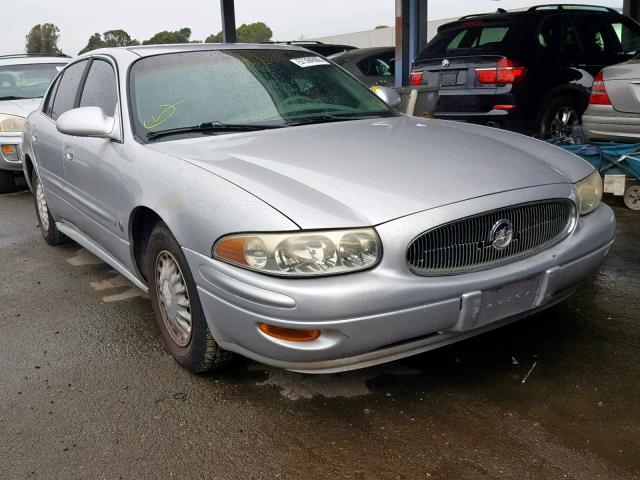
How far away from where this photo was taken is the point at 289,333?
97.4 inches

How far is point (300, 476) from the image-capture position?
236cm

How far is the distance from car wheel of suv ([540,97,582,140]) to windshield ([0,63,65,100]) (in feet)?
20.6

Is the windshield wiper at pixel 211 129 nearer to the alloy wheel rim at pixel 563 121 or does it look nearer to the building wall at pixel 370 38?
the alloy wheel rim at pixel 563 121

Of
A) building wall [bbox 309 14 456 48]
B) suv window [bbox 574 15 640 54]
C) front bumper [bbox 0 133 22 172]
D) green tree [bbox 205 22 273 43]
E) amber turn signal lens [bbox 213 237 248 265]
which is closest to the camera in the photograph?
amber turn signal lens [bbox 213 237 248 265]

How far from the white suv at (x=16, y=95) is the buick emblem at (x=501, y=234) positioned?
670 centimetres

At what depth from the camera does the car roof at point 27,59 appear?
9164 mm

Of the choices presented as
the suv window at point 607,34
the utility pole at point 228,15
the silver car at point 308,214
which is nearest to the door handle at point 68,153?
the silver car at point 308,214

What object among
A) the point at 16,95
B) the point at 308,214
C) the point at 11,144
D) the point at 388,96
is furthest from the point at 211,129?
the point at 16,95

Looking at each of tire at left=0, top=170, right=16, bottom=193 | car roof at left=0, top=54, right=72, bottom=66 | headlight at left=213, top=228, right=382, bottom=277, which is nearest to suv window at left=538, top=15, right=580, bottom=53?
headlight at left=213, top=228, right=382, bottom=277

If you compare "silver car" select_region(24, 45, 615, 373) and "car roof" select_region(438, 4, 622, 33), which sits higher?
"car roof" select_region(438, 4, 622, 33)

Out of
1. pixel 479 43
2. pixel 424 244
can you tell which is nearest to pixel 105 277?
pixel 424 244

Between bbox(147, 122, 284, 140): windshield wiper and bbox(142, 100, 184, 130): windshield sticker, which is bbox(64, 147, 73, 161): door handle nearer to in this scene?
→ bbox(142, 100, 184, 130): windshield sticker

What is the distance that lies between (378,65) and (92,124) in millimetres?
8296

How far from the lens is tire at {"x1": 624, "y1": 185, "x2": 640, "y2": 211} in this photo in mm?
5742
